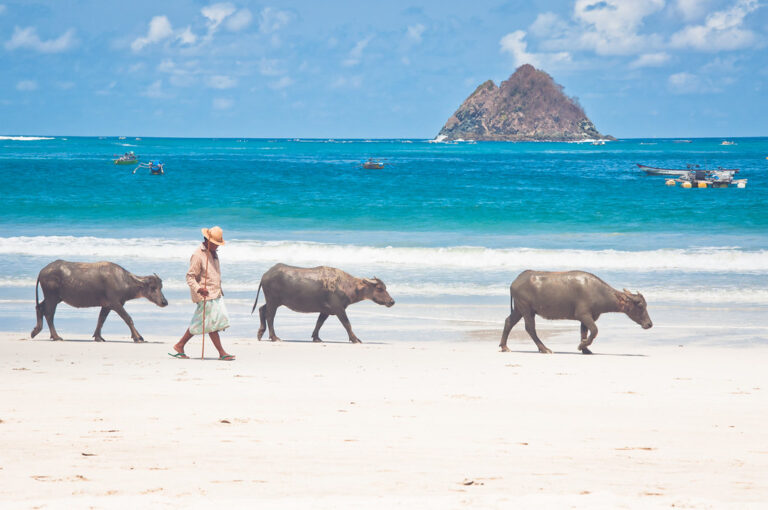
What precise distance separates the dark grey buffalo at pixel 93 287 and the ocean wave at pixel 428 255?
10.8 meters

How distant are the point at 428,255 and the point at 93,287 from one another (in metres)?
13.5

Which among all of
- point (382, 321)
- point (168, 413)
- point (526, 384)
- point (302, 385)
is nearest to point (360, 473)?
point (168, 413)

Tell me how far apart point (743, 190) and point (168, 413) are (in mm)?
53258

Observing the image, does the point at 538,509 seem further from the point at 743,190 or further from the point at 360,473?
the point at 743,190

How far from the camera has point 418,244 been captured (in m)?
27.6

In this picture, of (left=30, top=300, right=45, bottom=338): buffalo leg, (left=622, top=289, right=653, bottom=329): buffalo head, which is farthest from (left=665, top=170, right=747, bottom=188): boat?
(left=30, top=300, right=45, bottom=338): buffalo leg

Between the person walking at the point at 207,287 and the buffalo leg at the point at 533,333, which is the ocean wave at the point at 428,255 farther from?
the person walking at the point at 207,287

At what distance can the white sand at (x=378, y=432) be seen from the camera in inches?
212

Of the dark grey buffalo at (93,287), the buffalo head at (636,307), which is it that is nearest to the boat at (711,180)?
the buffalo head at (636,307)

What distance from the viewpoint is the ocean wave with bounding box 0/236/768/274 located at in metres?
22.6

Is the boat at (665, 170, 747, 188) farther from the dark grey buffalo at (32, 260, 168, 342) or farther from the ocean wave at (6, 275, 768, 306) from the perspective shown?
the dark grey buffalo at (32, 260, 168, 342)

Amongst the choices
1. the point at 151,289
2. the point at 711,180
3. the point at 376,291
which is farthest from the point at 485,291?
the point at 711,180

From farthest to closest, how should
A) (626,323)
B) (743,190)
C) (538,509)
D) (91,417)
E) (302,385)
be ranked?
(743,190)
(626,323)
(302,385)
(91,417)
(538,509)

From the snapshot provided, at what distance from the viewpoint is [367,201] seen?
44.7 metres
